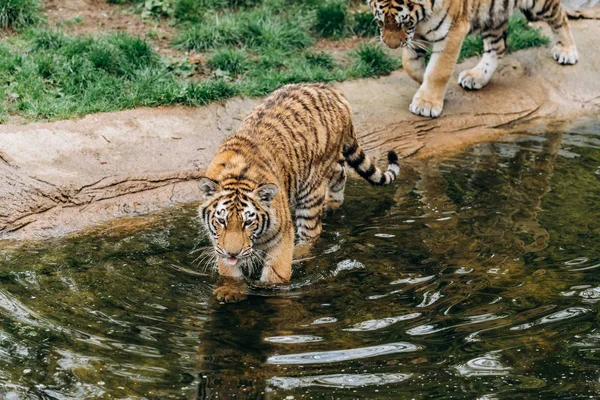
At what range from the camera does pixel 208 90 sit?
286 inches

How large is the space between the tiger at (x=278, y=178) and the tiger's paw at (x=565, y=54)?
305 cm

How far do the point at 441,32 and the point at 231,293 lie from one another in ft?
11.5

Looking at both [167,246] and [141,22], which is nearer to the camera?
[167,246]

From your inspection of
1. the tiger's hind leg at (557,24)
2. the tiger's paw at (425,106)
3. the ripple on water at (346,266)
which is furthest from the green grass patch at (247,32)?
the ripple on water at (346,266)

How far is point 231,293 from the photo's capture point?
16.2 ft

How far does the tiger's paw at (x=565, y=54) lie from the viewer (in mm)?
8516

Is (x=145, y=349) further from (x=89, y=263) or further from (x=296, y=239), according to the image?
(x=296, y=239)

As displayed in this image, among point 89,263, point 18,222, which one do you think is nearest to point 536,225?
point 89,263

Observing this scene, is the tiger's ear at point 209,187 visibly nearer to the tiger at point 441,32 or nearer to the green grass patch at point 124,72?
the green grass patch at point 124,72

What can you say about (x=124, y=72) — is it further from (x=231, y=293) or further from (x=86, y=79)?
(x=231, y=293)

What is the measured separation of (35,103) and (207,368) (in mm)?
3424

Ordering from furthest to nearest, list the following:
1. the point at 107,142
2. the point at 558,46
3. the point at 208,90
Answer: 1. the point at 558,46
2. the point at 208,90
3. the point at 107,142

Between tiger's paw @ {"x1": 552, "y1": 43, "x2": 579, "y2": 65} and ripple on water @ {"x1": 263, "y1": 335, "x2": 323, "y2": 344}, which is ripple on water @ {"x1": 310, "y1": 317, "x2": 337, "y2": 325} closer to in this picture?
ripple on water @ {"x1": 263, "y1": 335, "x2": 323, "y2": 344}

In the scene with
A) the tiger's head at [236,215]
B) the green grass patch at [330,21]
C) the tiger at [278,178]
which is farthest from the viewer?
the green grass patch at [330,21]
